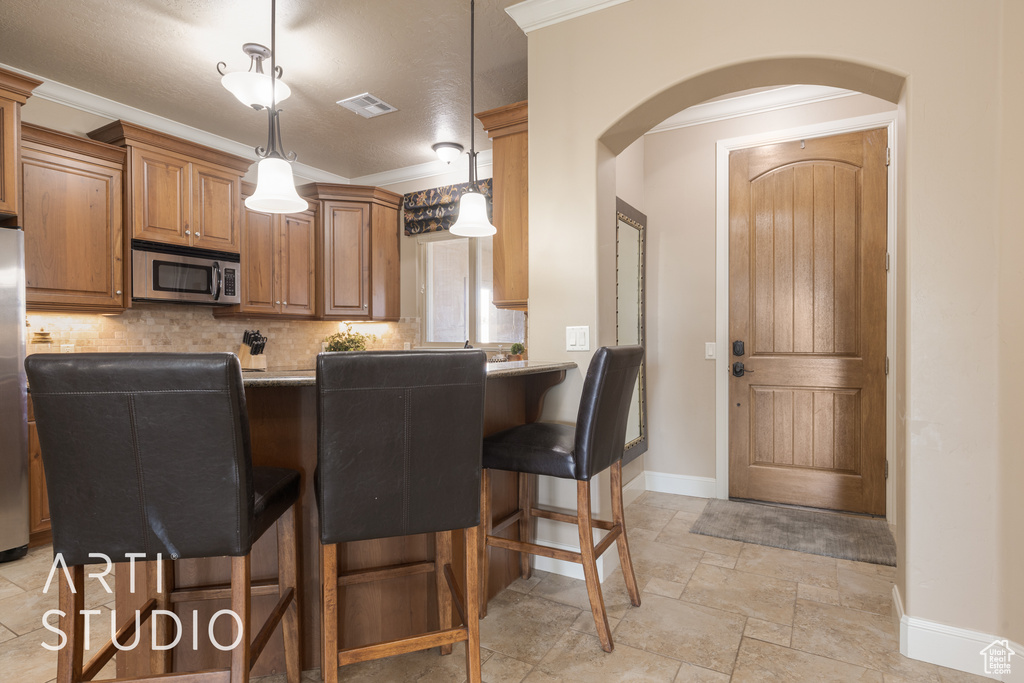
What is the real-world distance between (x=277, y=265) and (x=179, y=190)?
2.93 ft

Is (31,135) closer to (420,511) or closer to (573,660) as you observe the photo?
(420,511)

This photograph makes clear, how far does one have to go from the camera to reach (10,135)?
2688mm

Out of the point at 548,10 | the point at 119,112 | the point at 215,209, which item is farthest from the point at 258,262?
the point at 548,10

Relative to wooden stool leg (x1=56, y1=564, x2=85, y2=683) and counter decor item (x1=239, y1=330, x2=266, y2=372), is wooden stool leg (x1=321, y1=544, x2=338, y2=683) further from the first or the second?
counter decor item (x1=239, y1=330, x2=266, y2=372)

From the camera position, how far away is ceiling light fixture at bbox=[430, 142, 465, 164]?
13.9ft

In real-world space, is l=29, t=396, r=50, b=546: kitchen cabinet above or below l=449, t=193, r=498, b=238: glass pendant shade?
below

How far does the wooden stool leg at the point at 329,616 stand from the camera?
1324 millimetres

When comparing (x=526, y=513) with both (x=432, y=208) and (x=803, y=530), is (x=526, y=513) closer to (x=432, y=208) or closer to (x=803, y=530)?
(x=803, y=530)

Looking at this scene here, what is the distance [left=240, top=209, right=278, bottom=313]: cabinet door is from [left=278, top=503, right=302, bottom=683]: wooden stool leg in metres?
2.87

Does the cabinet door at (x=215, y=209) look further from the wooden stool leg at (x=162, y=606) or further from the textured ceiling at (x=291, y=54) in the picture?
the wooden stool leg at (x=162, y=606)

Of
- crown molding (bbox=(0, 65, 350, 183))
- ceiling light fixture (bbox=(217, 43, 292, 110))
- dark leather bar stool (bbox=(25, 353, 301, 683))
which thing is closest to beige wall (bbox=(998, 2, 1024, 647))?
dark leather bar stool (bbox=(25, 353, 301, 683))

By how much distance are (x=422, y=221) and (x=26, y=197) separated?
2.69 m

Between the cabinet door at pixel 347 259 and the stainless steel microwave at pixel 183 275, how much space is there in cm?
81

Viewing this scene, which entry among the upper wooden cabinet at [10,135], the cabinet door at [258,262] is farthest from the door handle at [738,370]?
the upper wooden cabinet at [10,135]
